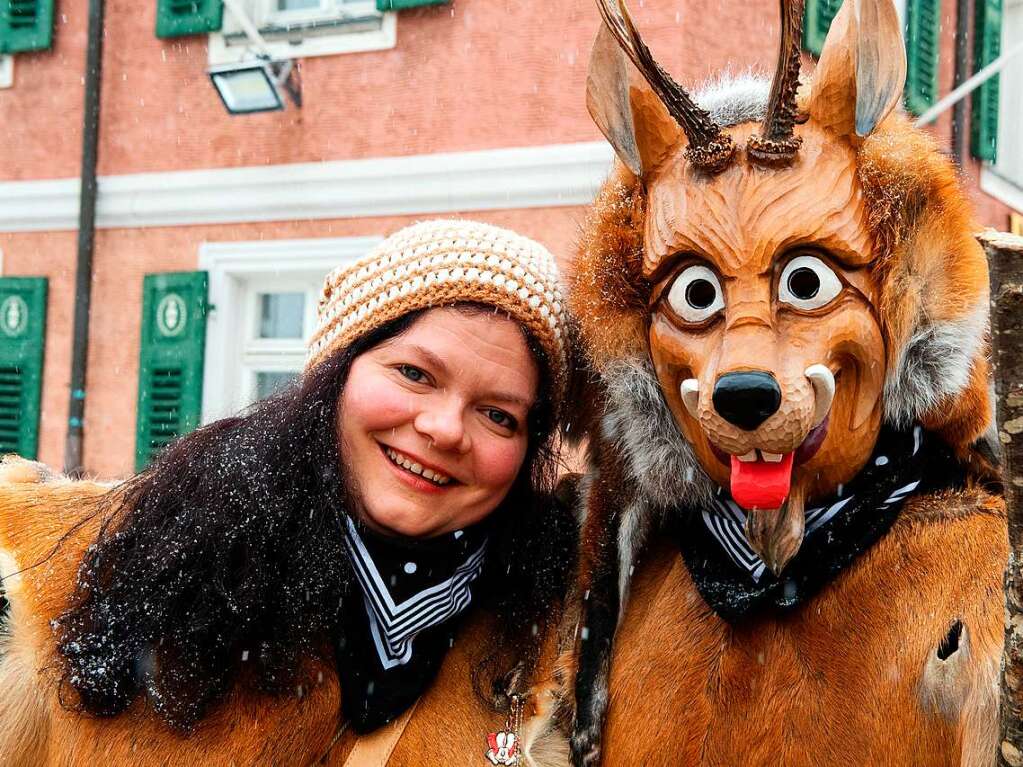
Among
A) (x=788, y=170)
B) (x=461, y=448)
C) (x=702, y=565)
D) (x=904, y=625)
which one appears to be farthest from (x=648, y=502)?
(x=788, y=170)

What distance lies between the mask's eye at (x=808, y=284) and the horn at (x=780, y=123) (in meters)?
0.18

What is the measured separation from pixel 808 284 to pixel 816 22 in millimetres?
5548

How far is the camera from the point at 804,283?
1966 millimetres

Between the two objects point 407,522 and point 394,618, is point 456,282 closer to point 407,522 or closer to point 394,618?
point 407,522

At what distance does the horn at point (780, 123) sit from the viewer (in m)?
1.95

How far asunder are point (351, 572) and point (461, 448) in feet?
1.15

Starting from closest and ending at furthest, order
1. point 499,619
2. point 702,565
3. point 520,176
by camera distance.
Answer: point 702,565 < point 499,619 < point 520,176

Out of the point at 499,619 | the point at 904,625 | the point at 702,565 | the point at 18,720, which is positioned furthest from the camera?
Result: the point at 499,619

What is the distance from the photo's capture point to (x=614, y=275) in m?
2.20

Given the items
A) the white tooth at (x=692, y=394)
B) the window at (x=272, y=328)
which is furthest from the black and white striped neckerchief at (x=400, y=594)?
Result: the window at (x=272, y=328)

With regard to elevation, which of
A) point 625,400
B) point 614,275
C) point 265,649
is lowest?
point 265,649

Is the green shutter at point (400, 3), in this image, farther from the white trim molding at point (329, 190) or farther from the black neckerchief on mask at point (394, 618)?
the black neckerchief on mask at point (394, 618)

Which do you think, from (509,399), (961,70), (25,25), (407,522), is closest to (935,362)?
(509,399)

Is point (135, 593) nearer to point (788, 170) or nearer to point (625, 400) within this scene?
point (625, 400)
